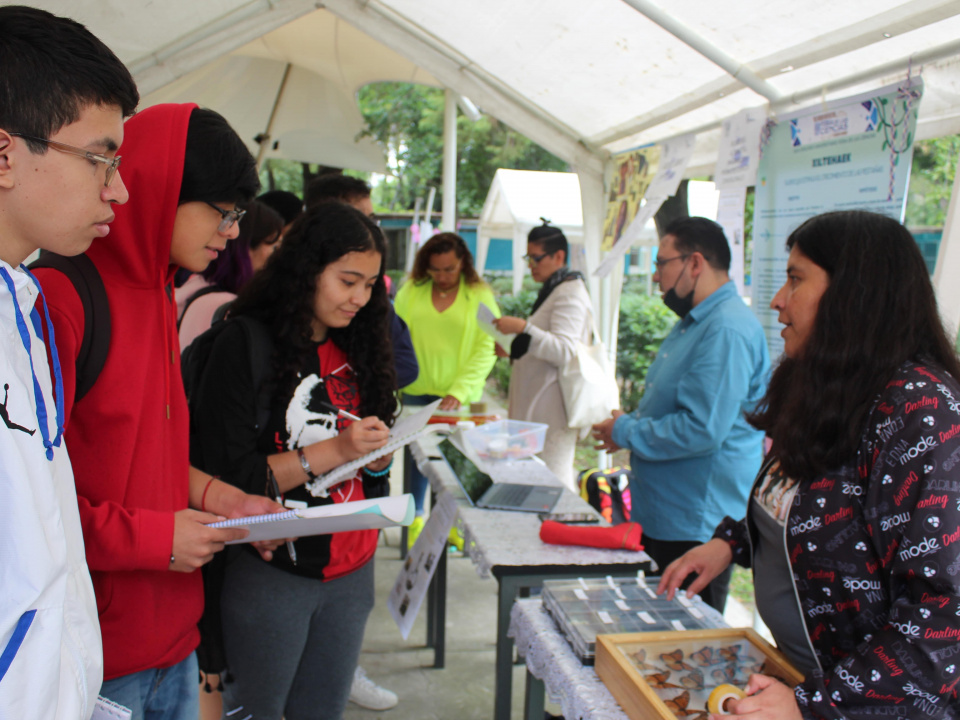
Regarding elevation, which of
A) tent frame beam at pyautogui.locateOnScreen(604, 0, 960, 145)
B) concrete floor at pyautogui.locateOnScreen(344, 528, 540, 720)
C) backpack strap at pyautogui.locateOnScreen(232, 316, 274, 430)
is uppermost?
tent frame beam at pyautogui.locateOnScreen(604, 0, 960, 145)

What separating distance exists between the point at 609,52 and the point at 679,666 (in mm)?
2671

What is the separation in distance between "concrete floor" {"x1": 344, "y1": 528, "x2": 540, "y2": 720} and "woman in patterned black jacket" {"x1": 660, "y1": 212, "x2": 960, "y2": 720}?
1885mm

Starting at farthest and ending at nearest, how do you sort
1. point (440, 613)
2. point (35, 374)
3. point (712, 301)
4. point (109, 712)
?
point (440, 613)
point (712, 301)
point (109, 712)
point (35, 374)

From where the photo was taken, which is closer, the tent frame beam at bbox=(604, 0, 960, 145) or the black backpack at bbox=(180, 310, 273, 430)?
the black backpack at bbox=(180, 310, 273, 430)

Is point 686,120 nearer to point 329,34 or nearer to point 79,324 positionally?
point 79,324

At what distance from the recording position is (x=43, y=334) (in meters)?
0.89

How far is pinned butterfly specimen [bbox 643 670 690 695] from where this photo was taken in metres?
1.18

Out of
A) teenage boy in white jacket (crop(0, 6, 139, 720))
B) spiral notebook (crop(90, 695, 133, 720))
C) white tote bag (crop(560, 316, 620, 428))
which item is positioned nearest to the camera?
teenage boy in white jacket (crop(0, 6, 139, 720))

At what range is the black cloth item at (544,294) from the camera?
369 cm

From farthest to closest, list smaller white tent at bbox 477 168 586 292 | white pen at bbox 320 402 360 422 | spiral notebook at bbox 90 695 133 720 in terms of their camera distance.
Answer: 1. smaller white tent at bbox 477 168 586 292
2. white pen at bbox 320 402 360 422
3. spiral notebook at bbox 90 695 133 720

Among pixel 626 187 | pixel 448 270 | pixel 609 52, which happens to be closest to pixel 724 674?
pixel 609 52

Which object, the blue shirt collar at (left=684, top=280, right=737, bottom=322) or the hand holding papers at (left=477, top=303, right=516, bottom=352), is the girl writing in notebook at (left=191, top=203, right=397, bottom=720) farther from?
the hand holding papers at (left=477, top=303, right=516, bottom=352)

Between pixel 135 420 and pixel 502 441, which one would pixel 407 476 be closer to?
pixel 502 441

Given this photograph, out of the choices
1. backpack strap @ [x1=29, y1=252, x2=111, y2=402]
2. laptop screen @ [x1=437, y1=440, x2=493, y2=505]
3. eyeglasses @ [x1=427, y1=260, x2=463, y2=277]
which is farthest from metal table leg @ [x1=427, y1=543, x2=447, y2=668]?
backpack strap @ [x1=29, y1=252, x2=111, y2=402]
